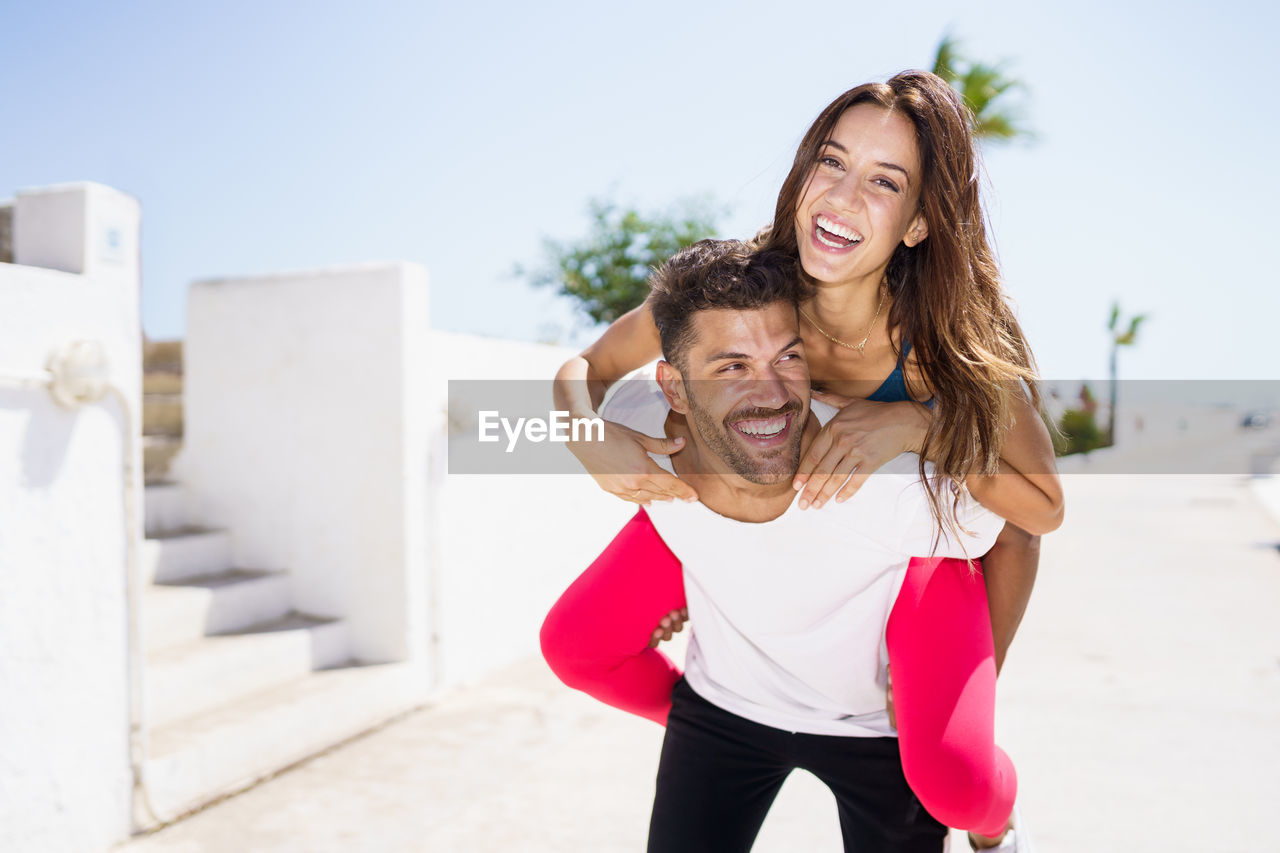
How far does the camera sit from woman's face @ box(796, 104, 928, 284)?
2090 millimetres

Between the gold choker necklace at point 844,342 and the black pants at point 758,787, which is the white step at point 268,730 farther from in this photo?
the gold choker necklace at point 844,342

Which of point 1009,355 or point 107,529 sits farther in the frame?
point 107,529

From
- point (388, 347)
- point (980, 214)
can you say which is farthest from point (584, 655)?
point (388, 347)

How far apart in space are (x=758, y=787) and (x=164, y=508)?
13.5 feet

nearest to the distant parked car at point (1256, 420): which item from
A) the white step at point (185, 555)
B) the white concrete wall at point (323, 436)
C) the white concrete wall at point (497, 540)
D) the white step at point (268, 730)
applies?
the white concrete wall at point (497, 540)

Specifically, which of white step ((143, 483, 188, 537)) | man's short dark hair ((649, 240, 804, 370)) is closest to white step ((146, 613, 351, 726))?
white step ((143, 483, 188, 537))

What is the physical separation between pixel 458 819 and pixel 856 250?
264cm

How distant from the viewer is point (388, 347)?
483cm

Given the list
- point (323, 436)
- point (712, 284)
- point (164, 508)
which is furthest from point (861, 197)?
point (164, 508)

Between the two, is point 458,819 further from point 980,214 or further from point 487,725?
point 980,214

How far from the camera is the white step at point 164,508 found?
5.02 m

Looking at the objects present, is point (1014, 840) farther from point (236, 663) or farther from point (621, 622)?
point (236, 663)

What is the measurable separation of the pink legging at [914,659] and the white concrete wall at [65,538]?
5.94 ft

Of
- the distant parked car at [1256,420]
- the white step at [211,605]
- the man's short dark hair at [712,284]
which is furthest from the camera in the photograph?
the distant parked car at [1256,420]
